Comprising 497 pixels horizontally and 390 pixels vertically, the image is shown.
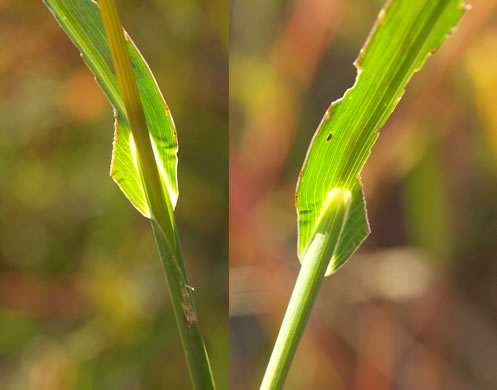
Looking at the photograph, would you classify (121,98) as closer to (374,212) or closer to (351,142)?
(351,142)

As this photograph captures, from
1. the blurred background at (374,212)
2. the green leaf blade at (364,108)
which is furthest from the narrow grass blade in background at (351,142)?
the blurred background at (374,212)

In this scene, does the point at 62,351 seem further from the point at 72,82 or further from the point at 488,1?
the point at 488,1

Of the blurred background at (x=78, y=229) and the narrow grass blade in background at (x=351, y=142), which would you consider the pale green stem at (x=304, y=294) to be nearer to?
the narrow grass blade in background at (x=351, y=142)

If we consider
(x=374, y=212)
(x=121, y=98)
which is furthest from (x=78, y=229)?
(x=121, y=98)

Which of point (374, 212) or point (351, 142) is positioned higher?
point (351, 142)

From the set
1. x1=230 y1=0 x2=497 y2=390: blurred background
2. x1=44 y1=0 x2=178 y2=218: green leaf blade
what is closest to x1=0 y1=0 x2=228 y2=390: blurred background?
x1=230 y1=0 x2=497 y2=390: blurred background

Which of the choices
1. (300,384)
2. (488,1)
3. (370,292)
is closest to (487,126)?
(488,1)
